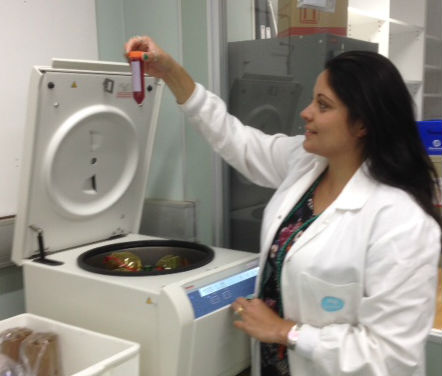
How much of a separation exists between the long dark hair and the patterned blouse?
221mm

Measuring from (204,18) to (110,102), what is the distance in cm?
55

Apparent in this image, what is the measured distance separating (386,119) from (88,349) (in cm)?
96

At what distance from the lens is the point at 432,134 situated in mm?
1746

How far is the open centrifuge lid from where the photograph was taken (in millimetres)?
1437

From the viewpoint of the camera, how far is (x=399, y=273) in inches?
43.4

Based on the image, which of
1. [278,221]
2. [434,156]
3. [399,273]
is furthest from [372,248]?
[434,156]

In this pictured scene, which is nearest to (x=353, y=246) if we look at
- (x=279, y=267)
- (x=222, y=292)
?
(x=279, y=267)

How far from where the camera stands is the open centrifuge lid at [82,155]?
1437mm

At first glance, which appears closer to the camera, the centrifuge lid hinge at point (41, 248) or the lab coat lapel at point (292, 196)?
the lab coat lapel at point (292, 196)

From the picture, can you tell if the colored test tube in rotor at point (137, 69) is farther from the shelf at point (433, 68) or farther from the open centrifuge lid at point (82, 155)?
the shelf at point (433, 68)

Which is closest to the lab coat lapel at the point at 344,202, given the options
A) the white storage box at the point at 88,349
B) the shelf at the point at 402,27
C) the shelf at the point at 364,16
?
the white storage box at the point at 88,349

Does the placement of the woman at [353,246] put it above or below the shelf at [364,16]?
below

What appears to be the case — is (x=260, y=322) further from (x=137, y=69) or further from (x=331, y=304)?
(x=137, y=69)

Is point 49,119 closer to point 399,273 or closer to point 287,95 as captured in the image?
point 287,95
